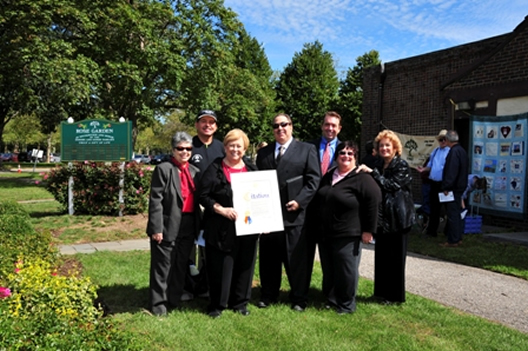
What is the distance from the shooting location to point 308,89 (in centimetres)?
3741

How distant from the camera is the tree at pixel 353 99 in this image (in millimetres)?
32875

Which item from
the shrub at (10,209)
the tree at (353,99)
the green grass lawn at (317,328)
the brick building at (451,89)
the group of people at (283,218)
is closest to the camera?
the green grass lawn at (317,328)

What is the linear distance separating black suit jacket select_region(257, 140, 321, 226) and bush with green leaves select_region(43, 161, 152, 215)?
23.2ft

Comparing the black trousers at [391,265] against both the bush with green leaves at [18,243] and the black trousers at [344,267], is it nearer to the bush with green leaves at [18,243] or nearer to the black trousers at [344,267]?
the black trousers at [344,267]

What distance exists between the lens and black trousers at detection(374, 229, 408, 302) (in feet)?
16.0

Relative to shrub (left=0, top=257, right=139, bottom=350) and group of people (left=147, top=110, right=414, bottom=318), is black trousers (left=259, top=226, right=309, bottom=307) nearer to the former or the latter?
group of people (left=147, top=110, right=414, bottom=318)

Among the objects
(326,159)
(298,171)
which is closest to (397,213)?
(326,159)

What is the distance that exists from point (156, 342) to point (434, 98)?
11001mm

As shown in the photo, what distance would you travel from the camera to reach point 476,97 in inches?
436

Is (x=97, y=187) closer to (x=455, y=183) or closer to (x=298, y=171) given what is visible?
(x=298, y=171)

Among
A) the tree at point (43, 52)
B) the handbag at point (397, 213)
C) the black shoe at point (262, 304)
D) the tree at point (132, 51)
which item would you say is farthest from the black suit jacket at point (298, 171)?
the tree at point (132, 51)

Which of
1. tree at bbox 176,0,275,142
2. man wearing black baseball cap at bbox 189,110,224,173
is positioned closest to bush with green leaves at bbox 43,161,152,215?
man wearing black baseball cap at bbox 189,110,224,173

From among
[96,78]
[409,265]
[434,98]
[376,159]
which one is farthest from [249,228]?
[96,78]

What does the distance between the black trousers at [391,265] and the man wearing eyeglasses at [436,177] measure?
4.30 m
